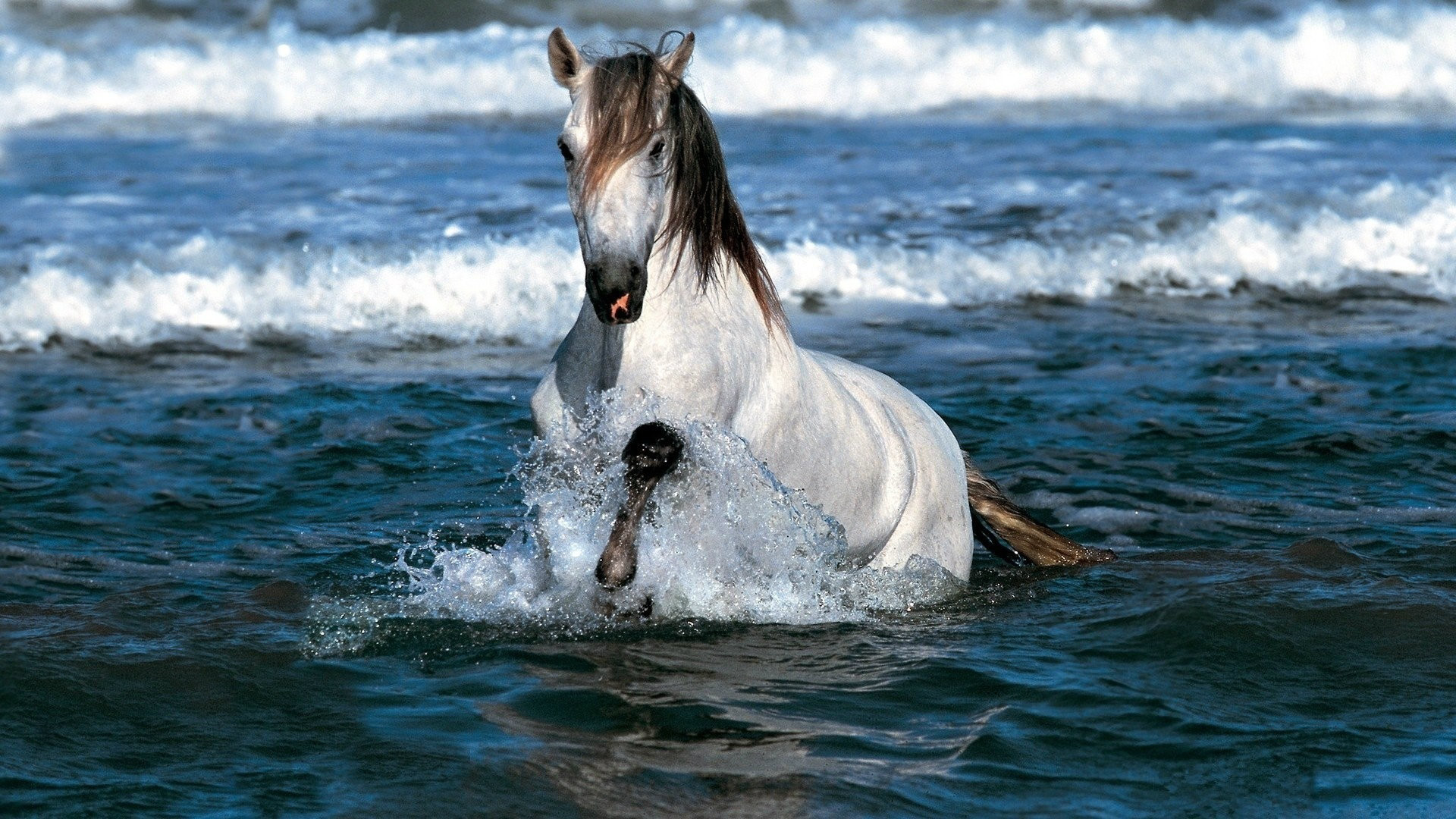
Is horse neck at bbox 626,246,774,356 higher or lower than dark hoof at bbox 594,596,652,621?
higher

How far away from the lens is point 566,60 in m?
4.14

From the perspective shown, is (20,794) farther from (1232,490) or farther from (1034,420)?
(1034,420)

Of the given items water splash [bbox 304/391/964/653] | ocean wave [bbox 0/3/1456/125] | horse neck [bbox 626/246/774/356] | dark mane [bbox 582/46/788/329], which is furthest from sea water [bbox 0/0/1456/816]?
ocean wave [bbox 0/3/1456/125]

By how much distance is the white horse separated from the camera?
12.9 feet

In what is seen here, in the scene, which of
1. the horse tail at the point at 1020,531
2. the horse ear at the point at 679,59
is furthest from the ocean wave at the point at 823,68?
the horse ear at the point at 679,59

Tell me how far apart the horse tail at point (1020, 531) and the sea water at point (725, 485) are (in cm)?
9

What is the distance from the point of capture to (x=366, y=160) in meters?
15.4

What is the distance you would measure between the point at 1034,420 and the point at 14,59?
15.6m

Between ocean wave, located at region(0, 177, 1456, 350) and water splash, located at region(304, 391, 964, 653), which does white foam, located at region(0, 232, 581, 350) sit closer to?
ocean wave, located at region(0, 177, 1456, 350)

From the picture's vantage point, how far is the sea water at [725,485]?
3910 millimetres

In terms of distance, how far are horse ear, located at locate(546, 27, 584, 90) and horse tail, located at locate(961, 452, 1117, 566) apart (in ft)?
7.01

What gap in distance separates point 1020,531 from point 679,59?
7.32 feet

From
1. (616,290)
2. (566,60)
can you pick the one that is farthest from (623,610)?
(566,60)

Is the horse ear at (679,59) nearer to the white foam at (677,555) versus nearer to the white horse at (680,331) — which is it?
the white horse at (680,331)
